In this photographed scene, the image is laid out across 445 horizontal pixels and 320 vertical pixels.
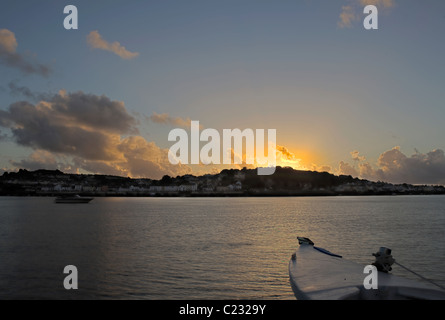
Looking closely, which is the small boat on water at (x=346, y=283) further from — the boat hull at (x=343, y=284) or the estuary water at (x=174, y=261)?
the estuary water at (x=174, y=261)

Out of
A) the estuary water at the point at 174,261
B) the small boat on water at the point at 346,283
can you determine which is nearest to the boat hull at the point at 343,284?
the small boat on water at the point at 346,283

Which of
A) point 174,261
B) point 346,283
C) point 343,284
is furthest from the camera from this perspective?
point 174,261

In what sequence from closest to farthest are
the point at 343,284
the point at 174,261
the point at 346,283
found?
1. the point at 343,284
2. the point at 346,283
3. the point at 174,261

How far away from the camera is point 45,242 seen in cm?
4619

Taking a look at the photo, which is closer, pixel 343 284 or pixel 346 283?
pixel 343 284

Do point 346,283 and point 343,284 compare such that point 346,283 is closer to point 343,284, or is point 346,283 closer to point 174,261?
point 343,284

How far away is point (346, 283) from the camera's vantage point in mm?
18000

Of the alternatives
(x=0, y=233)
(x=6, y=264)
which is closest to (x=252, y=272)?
(x=6, y=264)

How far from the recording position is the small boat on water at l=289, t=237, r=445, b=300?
51.8ft

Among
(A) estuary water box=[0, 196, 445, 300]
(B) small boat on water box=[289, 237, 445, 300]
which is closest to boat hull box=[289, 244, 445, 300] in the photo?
(B) small boat on water box=[289, 237, 445, 300]

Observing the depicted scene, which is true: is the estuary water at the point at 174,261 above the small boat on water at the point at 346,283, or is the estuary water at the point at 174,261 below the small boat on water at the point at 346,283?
below

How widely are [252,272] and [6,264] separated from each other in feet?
70.5

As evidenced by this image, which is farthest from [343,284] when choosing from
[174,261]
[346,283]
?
[174,261]

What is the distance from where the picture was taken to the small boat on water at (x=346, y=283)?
15.8m
